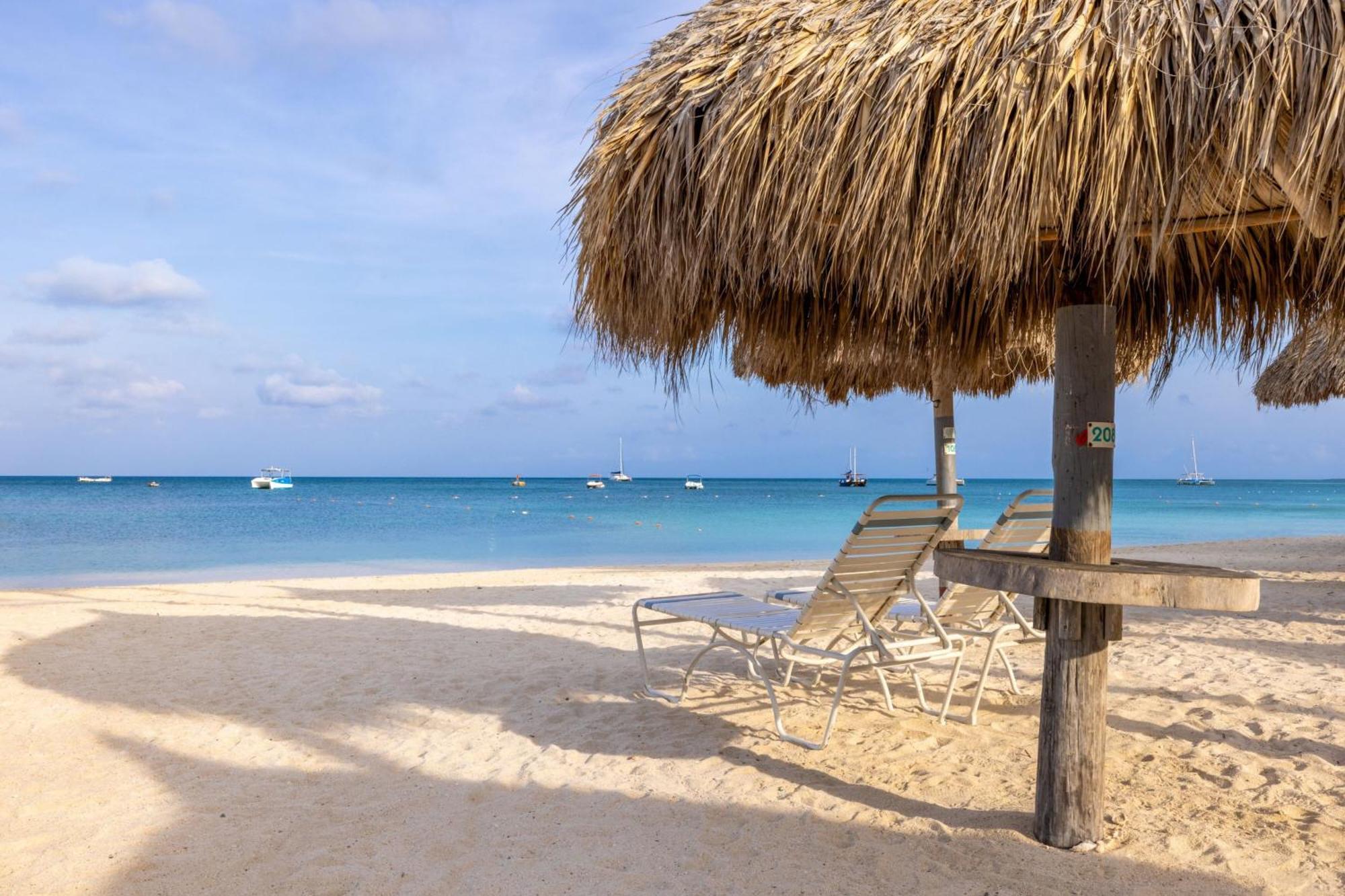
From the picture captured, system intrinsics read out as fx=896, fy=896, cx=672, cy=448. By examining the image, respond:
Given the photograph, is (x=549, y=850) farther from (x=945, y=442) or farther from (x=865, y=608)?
(x=945, y=442)

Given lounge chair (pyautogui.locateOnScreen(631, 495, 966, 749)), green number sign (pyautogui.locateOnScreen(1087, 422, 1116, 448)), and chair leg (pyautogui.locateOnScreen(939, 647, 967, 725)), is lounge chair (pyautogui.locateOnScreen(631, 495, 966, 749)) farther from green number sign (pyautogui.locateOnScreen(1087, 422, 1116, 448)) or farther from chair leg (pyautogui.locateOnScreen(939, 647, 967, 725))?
green number sign (pyautogui.locateOnScreen(1087, 422, 1116, 448))

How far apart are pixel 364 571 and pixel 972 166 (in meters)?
15.9

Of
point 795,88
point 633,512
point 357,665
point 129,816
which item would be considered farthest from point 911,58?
point 633,512

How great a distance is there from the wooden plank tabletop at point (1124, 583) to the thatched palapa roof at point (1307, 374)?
839 centimetres

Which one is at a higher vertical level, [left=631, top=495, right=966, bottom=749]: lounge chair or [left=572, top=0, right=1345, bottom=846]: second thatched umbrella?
[left=572, top=0, right=1345, bottom=846]: second thatched umbrella

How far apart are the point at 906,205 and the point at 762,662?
326 cm

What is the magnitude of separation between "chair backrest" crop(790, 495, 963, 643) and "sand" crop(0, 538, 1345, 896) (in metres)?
0.51

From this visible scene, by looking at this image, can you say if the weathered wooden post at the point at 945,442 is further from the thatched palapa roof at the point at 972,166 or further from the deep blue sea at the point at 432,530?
the deep blue sea at the point at 432,530

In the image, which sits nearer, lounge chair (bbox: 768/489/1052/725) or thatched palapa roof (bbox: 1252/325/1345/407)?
lounge chair (bbox: 768/489/1052/725)

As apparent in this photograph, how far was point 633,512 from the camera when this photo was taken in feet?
130

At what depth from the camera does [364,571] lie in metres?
16.5

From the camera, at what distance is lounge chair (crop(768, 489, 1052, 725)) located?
3961 mm

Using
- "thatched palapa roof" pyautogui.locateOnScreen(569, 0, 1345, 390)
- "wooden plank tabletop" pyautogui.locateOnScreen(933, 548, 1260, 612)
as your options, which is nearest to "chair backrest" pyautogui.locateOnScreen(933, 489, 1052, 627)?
"thatched palapa roof" pyautogui.locateOnScreen(569, 0, 1345, 390)

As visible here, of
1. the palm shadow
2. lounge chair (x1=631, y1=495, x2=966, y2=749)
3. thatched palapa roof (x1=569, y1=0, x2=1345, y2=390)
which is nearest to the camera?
thatched palapa roof (x1=569, y1=0, x2=1345, y2=390)
